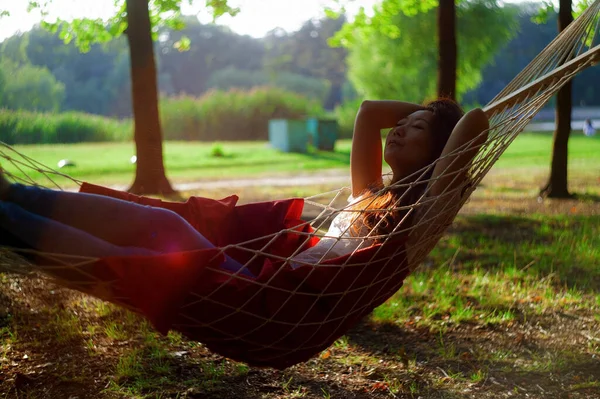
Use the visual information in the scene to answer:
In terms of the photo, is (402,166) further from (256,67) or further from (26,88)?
(256,67)

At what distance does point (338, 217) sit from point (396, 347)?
0.60 m

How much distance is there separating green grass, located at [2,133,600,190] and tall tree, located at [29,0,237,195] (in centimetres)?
225

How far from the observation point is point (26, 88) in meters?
7.86

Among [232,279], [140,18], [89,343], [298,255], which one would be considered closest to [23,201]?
[232,279]

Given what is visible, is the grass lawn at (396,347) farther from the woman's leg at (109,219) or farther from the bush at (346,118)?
the bush at (346,118)

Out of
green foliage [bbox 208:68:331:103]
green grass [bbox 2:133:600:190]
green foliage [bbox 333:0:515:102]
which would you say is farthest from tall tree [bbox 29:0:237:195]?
green foliage [bbox 208:68:331:103]

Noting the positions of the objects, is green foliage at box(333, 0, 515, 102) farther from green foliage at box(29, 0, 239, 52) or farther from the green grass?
green foliage at box(29, 0, 239, 52)

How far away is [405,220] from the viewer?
6.72 ft

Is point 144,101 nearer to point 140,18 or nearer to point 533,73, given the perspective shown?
point 140,18

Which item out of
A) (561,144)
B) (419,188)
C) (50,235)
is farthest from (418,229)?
(561,144)

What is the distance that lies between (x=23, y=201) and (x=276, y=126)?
14268 millimetres

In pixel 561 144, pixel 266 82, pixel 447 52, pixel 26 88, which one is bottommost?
pixel 561 144

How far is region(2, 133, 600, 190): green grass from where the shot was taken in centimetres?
977

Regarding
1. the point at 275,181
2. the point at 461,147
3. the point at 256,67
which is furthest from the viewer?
the point at 256,67
